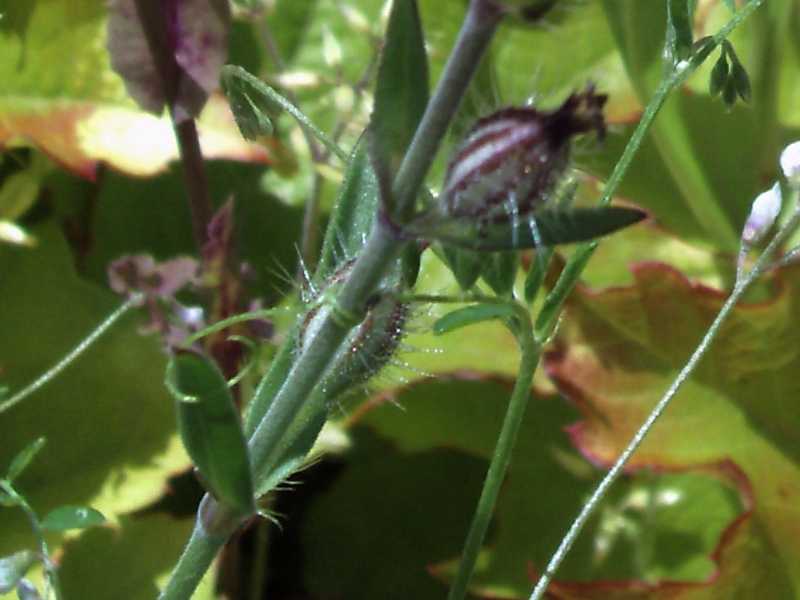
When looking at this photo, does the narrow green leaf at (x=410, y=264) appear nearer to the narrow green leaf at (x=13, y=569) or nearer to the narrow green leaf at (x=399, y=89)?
the narrow green leaf at (x=399, y=89)

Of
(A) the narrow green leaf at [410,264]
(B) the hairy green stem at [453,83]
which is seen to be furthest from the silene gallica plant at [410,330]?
(B) the hairy green stem at [453,83]

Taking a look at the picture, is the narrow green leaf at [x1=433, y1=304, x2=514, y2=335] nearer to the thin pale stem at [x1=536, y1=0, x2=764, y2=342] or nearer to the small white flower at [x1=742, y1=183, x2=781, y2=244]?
the thin pale stem at [x1=536, y1=0, x2=764, y2=342]

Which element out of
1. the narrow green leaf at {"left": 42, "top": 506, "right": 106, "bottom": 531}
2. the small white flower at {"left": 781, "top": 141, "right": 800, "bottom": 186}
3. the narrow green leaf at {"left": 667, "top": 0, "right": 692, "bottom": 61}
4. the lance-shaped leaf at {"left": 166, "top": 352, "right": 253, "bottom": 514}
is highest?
the narrow green leaf at {"left": 667, "top": 0, "right": 692, "bottom": 61}

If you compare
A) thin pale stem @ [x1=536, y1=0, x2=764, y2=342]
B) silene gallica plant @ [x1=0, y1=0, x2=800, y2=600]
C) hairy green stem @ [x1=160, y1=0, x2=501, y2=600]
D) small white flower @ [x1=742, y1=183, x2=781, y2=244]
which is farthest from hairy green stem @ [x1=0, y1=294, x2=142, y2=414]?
small white flower @ [x1=742, y1=183, x2=781, y2=244]

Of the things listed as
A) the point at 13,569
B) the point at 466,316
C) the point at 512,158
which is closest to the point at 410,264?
the point at 466,316

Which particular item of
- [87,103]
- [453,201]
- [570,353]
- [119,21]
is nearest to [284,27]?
[87,103]

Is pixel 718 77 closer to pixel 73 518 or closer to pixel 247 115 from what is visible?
pixel 247 115
